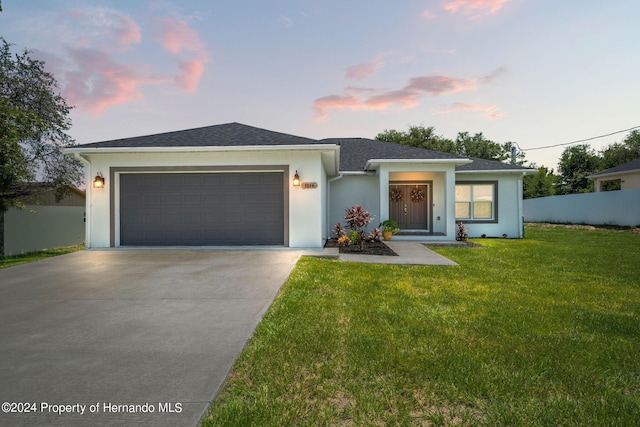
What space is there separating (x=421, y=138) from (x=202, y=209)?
27591 millimetres

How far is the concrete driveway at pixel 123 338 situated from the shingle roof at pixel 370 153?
7.31 metres

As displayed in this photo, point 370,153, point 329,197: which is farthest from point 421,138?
point 329,197

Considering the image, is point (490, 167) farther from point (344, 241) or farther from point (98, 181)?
point (98, 181)

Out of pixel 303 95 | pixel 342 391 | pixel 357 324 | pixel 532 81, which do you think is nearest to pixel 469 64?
pixel 532 81

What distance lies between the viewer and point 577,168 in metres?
38.1

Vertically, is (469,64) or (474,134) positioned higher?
(474,134)

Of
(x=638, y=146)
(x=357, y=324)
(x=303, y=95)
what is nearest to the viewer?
(x=357, y=324)

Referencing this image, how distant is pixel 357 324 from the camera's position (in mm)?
3529

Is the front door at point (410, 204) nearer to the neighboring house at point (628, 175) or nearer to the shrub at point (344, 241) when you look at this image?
the shrub at point (344, 241)

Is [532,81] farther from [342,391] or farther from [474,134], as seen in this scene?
[474,134]

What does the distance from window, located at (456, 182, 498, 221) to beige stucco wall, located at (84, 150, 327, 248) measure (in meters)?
7.61

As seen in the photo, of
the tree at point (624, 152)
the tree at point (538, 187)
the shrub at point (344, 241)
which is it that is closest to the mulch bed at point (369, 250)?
the shrub at point (344, 241)

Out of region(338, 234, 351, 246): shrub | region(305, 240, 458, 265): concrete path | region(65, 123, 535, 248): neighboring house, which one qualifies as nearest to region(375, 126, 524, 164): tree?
region(338, 234, 351, 246): shrub

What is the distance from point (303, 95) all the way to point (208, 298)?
455 inches
